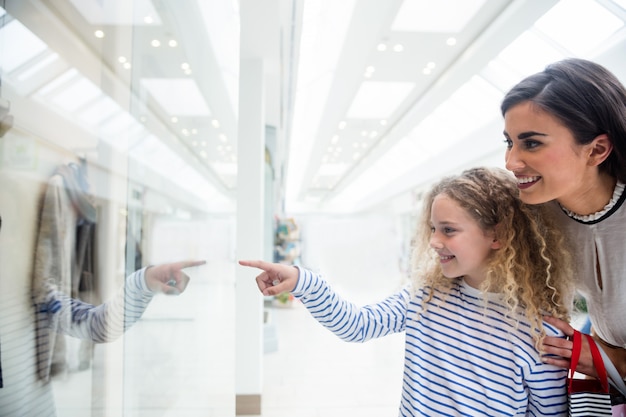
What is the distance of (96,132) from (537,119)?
109 cm

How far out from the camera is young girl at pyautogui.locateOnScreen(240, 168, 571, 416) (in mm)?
1036

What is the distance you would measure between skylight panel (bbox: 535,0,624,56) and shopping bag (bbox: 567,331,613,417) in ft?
12.6

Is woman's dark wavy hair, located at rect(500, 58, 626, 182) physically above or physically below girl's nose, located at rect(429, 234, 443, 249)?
above

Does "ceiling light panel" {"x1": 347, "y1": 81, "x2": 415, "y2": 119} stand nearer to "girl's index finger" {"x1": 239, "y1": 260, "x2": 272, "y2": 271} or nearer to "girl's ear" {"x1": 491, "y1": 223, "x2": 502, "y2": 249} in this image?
"girl's ear" {"x1": 491, "y1": 223, "x2": 502, "y2": 249}

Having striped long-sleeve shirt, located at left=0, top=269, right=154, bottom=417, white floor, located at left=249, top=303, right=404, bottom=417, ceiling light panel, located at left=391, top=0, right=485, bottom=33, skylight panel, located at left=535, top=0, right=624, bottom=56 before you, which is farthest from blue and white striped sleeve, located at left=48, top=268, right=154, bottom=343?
skylight panel, located at left=535, top=0, right=624, bottom=56

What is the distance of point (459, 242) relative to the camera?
1.14 meters

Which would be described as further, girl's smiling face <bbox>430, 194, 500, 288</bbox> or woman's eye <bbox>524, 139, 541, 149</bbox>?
girl's smiling face <bbox>430, 194, 500, 288</bbox>

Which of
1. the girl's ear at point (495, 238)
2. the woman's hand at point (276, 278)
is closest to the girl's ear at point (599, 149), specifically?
the girl's ear at point (495, 238)

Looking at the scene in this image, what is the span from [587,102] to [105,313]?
4.23ft

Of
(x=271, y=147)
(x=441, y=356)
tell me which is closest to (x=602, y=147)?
(x=441, y=356)

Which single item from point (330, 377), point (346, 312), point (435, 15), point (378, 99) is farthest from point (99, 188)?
point (378, 99)

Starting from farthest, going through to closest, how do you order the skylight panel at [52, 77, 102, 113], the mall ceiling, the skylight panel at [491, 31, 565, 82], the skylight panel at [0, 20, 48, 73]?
the skylight panel at [491, 31, 565, 82], the mall ceiling, the skylight panel at [52, 77, 102, 113], the skylight panel at [0, 20, 48, 73]

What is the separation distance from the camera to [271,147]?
632 cm

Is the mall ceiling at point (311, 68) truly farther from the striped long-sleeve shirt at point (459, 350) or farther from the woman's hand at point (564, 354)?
the woman's hand at point (564, 354)
